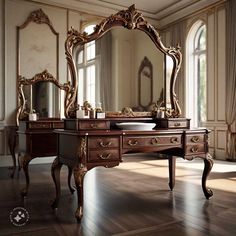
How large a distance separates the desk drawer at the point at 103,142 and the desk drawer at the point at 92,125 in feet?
0.73

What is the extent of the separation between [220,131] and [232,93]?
0.89m

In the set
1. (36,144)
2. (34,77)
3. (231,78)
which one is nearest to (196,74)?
(231,78)

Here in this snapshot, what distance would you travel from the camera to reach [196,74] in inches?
295

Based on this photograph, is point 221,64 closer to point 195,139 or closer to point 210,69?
point 210,69

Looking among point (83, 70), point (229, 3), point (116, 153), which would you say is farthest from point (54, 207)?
point (229, 3)

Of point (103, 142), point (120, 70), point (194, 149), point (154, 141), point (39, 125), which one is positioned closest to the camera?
point (103, 142)

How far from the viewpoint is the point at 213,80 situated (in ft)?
22.1

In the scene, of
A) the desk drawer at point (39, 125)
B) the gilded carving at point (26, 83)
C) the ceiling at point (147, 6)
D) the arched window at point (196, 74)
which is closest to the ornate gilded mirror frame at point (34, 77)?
the gilded carving at point (26, 83)

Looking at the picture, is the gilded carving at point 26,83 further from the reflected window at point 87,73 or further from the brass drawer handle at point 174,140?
the brass drawer handle at point 174,140

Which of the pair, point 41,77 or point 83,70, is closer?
point 83,70

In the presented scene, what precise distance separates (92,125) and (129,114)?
711 mm

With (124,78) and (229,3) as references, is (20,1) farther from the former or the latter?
(229,3)

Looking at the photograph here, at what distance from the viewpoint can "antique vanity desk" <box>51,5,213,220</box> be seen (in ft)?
8.62

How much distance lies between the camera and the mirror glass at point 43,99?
5.94m
